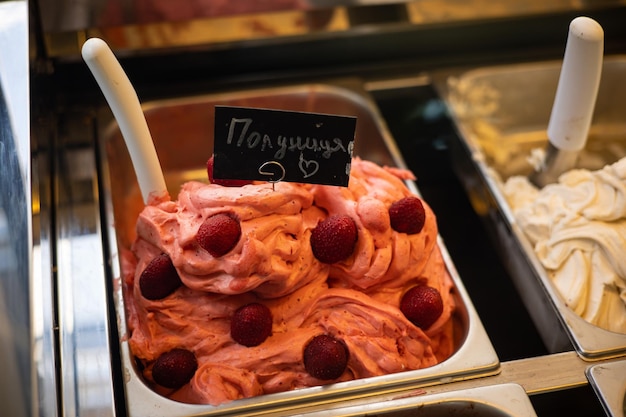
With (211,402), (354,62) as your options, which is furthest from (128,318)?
(354,62)

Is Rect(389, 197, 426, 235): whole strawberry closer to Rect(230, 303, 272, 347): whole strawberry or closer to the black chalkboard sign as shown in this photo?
the black chalkboard sign

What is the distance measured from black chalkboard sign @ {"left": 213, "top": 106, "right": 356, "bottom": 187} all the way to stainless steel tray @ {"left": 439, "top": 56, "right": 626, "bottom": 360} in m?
0.47

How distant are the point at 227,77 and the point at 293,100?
0.19 metres

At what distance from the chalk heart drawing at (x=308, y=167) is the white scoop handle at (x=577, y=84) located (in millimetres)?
594

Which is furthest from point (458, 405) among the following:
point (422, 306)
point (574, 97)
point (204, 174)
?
point (204, 174)

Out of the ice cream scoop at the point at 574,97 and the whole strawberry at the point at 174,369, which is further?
the ice cream scoop at the point at 574,97

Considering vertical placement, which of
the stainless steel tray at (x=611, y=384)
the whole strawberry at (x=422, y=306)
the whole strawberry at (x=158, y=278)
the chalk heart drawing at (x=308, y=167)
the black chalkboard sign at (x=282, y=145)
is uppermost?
the black chalkboard sign at (x=282, y=145)

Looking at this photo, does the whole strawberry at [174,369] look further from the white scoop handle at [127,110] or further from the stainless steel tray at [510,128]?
the stainless steel tray at [510,128]

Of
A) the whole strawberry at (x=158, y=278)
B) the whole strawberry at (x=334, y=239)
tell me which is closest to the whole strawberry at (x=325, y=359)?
the whole strawberry at (x=334, y=239)

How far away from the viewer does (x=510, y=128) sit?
6.55 ft

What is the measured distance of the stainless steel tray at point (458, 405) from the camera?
114 cm

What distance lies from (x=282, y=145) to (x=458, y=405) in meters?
0.53

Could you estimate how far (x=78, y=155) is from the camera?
161 centimetres

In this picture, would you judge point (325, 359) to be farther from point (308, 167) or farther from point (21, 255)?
point (21, 255)
